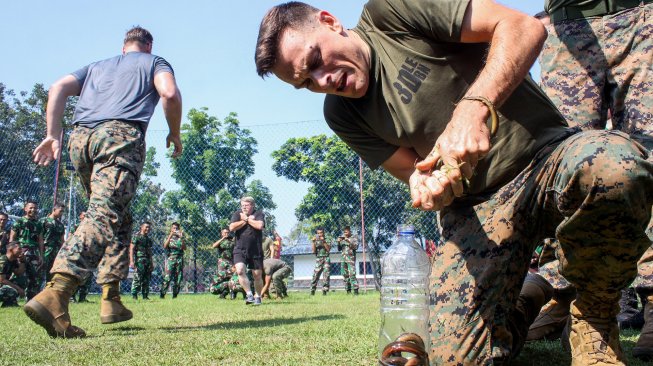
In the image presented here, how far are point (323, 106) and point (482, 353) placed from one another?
1440 millimetres

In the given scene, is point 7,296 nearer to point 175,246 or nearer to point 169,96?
point 175,246

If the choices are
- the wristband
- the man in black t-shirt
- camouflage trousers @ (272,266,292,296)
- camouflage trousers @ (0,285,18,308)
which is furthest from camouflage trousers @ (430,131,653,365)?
camouflage trousers @ (272,266,292,296)

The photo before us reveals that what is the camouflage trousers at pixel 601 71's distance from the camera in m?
3.32

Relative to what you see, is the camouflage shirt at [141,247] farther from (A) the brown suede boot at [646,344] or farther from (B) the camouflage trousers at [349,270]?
(A) the brown suede boot at [646,344]

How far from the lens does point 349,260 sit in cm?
2078

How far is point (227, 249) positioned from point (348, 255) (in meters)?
4.52

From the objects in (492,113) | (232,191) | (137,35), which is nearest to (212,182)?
(232,191)

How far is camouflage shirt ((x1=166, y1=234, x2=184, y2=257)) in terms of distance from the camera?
20.3 m

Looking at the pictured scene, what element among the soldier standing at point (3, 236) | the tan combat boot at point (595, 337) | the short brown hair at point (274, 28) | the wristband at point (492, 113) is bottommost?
the tan combat boot at point (595, 337)

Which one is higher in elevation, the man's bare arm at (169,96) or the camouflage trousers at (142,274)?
the man's bare arm at (169,96)

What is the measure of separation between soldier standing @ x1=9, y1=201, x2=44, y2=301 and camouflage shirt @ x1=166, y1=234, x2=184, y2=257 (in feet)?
20.0

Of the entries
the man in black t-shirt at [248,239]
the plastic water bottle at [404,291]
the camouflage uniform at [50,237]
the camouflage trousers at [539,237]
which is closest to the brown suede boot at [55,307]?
the plastic water bottle at [404,291]

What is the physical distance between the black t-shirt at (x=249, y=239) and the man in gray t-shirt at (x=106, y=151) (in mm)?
6745

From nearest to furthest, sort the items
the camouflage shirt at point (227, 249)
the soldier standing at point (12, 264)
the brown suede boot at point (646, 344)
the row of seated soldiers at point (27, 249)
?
the brown suede boot at point (646, 344) < the soldier standing at point (12, 264) < the row of seated soldiers at point (27, 249) < the camouflage shirt at point (227, 249)
